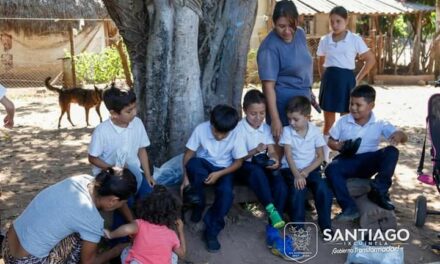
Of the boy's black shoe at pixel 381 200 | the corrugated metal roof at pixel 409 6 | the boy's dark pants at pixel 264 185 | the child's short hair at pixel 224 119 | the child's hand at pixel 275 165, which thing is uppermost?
the corrugated metal roof at pixel 409 6

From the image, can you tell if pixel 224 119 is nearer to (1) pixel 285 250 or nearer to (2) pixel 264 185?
(2) pixel 264 185

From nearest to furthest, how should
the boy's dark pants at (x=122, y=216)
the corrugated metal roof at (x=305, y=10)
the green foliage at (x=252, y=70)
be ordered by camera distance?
the boy's dark pants at (x=122, y=216)
the green foliage at (x=252, y=70)
the corrugated metal roof at (x=305, y=10)

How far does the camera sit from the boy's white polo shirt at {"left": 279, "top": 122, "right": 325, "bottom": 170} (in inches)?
174

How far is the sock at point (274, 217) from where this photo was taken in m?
4.07

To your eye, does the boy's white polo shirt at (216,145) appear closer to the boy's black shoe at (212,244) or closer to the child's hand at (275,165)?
the child's hand at (275,165)

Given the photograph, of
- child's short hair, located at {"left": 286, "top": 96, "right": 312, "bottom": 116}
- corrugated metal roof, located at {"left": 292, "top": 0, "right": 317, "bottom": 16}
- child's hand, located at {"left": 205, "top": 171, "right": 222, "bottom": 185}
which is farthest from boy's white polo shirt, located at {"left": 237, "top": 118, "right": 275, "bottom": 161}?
corrugated metal roof, located at {"left": 292, "top": 0, "right": 317, "bottom": 16}

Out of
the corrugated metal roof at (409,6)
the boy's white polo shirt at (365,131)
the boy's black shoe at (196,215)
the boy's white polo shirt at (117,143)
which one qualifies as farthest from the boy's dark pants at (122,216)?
the corrugated metal roof at (409,6)

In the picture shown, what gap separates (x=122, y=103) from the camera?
3.92 m

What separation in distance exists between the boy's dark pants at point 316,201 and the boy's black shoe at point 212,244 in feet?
2.15

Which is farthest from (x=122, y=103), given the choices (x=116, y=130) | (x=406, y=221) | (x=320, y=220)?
(x=406, y=221)

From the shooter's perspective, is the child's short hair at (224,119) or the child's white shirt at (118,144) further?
the child's short hair at (224,119)

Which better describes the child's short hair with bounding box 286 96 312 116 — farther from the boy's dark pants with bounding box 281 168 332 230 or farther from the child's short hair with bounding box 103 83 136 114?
the child's short hair with bounding box 103 83 136 114

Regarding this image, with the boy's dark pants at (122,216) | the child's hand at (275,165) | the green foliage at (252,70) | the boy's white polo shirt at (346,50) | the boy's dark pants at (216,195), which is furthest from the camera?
the green foliage at (252,70)

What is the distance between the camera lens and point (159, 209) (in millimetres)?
3256
